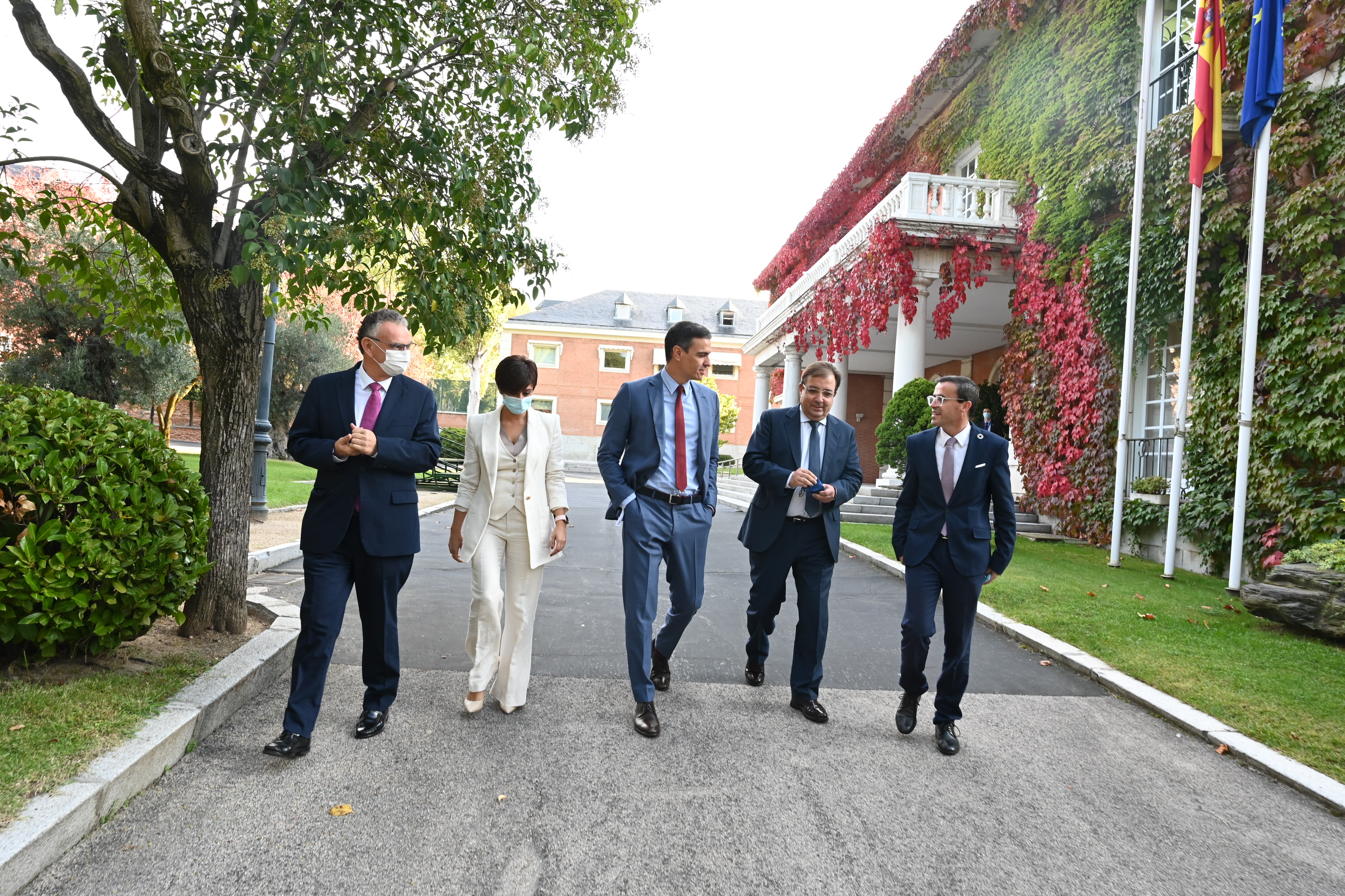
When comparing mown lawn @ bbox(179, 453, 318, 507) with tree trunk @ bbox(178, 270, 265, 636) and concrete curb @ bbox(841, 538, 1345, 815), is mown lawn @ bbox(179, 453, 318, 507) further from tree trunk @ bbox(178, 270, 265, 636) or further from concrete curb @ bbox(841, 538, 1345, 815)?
concrete curb @ bbox(841, 538, 1345, 815)

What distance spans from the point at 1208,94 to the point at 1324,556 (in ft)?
16.9

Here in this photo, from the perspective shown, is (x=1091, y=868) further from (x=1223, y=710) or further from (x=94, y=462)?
(x=94, y=462)

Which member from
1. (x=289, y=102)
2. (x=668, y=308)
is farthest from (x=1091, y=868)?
(x=668, y=308)

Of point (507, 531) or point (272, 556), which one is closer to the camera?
point (507, 531)

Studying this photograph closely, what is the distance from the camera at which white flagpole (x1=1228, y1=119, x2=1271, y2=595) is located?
7766 mm

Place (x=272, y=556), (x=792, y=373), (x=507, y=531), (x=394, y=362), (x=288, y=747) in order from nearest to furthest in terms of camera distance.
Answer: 1. (x=288, y=747)
2. (x=394, y=362)
3. (x=507, y=531)
4. (x=272, y=556)
5. (x=792, y=373)

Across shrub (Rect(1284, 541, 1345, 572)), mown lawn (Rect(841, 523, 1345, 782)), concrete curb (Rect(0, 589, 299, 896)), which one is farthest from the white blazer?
shrub (Rect(1284, 541, 1345, 572))

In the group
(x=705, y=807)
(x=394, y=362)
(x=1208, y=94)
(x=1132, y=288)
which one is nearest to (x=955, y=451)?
(x=705, y=807)

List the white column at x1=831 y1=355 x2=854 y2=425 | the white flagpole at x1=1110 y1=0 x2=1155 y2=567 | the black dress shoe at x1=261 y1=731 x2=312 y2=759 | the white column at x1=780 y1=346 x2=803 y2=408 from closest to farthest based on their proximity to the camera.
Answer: the black dress shoe at x1=261 y1=731 x2=312 y2=759
the white flagpole at x1=1110 y1=0 x2=1155 y2=567
the white column at x1=831 y1=355 x2=854 y2=425
the white column at x1=780 y1=346 x2=803 y2=408

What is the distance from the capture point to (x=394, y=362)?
3.77 metres

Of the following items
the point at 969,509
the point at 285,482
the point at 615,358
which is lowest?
the point at 285,482

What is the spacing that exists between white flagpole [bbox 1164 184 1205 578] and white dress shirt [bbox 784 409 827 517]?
19.3 feet

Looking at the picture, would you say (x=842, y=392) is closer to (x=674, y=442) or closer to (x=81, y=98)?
(x=674, y=442)

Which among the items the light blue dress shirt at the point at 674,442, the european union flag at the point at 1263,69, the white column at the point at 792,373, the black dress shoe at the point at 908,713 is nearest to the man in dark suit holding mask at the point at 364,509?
the light blue dress shirt at the point at 674,442
